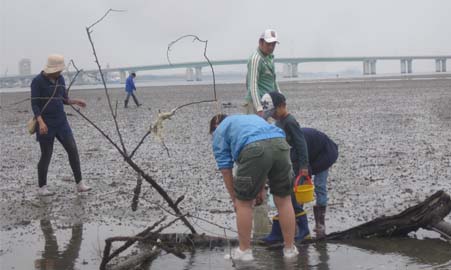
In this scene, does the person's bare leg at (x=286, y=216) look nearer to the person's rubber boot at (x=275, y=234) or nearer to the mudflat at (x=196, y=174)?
the person's rubber boot at (x=275, y=234)

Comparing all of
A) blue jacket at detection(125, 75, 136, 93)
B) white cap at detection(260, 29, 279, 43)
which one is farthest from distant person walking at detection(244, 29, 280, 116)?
blue jacket at detection(125, 75, 136, 93)

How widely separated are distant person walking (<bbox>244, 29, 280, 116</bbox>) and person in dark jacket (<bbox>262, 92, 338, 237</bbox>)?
0.59m

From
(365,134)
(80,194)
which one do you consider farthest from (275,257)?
(365,134)

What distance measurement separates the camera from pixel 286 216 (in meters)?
5.65

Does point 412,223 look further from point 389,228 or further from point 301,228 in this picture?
point 301,228

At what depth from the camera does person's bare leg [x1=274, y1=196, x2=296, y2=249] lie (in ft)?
18.5

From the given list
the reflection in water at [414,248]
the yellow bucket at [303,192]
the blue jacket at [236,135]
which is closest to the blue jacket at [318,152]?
the yellow bucket at [303,192]

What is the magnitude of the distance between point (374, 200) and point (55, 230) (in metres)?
3.70

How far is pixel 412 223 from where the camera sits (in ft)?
19.9

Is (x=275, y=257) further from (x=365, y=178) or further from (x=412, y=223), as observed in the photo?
(x=365, y=178)

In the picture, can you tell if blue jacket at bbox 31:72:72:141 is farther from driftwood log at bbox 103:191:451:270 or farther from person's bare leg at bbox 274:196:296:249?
person's bare leg at bbox 274:196:296:249

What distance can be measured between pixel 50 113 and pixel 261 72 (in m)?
3.09

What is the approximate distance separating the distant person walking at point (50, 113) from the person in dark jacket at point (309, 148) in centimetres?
328

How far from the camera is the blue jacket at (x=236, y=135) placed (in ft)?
17.7
